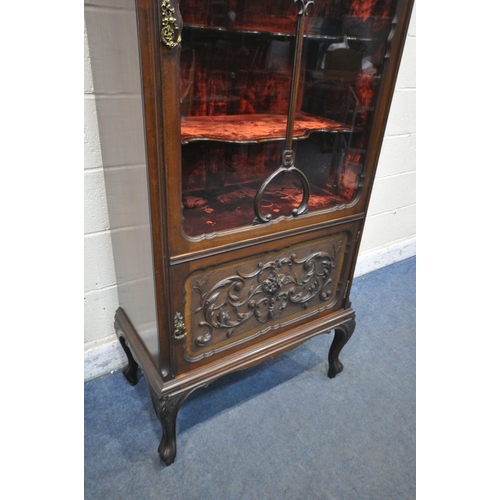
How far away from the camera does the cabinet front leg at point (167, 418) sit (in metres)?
0.89

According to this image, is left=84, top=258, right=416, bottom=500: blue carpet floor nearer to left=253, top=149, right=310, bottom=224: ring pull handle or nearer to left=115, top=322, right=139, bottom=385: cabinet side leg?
left=115, top=322, right=139, bottom=385: cabinet side leg

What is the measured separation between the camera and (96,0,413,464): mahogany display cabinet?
78 centimetres

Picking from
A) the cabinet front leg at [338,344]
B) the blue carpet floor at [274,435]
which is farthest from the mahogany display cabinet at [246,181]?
the cabinet front leg at [338,344]

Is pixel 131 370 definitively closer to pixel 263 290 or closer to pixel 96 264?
pixel 96 264

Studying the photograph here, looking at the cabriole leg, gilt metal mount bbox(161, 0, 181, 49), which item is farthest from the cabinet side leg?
gilt metal mount bbox(161, 0, 181, 49)

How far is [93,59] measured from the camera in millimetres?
845

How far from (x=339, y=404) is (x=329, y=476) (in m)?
0.24

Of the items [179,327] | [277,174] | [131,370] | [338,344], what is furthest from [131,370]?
[277,174]

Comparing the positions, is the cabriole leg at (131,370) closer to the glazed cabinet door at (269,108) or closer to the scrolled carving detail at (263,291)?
the scrolled carving detail at (263,291)

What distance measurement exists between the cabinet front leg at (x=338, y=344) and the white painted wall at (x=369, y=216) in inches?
26.5

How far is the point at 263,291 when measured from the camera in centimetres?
96

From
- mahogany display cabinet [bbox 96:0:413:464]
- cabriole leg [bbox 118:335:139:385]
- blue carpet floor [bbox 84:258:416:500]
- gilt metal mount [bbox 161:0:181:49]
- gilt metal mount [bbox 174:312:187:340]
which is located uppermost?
gilt metal mount [bbox 161:0:181:49]

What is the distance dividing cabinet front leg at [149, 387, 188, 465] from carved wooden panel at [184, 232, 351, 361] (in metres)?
0.10

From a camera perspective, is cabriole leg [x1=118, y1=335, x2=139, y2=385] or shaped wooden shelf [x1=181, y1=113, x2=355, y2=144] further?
cabriole leg [x1=118, y1=335, x2=139, y2=385]
